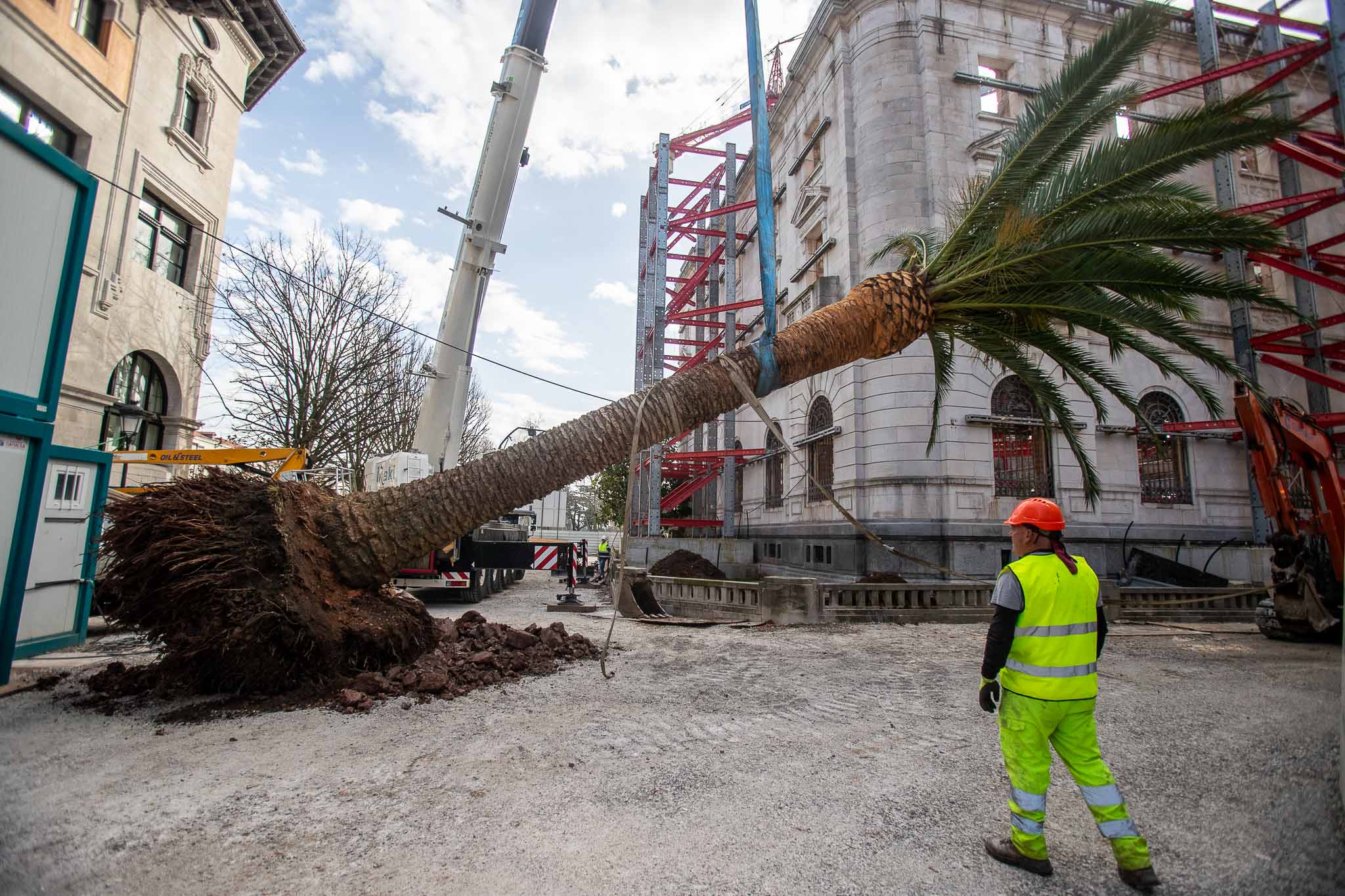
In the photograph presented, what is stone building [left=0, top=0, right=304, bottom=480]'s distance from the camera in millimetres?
12305

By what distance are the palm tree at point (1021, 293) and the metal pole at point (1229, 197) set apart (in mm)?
11668

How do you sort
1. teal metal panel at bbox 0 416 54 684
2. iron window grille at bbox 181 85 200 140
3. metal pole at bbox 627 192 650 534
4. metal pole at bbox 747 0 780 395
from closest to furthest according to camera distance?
teal metal panel at bbox 0 416 54 684 < metal pole at bbox 747 0 780 395 < iron window grille at bbox 181 85 200 140 < metal pole at bbox 627 192 650 534

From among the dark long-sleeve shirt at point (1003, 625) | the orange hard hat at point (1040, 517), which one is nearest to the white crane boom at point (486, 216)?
the orange hard hat at point (1040, 517)

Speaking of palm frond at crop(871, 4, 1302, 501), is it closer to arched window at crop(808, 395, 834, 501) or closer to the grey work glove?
the grey work glove

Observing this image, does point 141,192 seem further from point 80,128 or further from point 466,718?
point 466,718

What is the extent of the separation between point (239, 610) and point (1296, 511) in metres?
12.9

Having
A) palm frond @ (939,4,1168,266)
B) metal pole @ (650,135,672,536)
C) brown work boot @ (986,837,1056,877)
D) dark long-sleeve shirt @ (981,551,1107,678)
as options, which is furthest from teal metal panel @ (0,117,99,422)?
metal pole @ (650,135,672,536)

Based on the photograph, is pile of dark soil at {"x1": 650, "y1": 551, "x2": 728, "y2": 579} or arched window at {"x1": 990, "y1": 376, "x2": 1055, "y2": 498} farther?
pile of dark soil at {"x1": 650, "y1": 551, "x2": 728, "y2": 579}

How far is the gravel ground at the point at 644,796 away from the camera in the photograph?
8.30ft

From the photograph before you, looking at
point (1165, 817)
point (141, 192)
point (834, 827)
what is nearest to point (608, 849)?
point (834, 827)

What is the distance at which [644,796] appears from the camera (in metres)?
3.29

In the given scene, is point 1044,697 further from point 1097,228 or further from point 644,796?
point 1097,228

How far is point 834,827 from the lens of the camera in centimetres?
296

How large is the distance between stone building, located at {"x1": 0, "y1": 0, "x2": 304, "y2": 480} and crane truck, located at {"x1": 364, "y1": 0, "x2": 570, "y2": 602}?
3.99 m
